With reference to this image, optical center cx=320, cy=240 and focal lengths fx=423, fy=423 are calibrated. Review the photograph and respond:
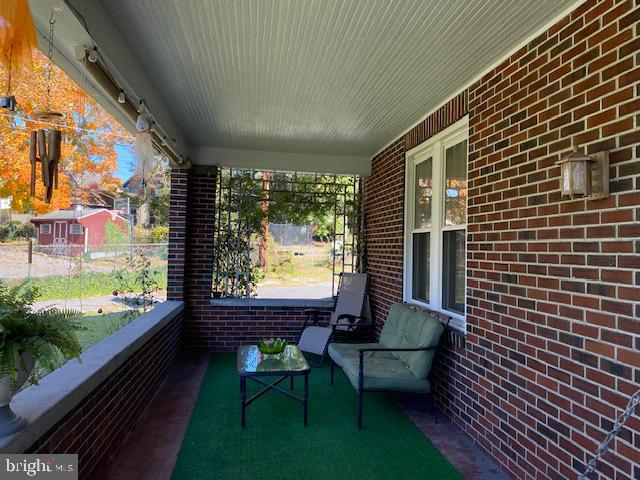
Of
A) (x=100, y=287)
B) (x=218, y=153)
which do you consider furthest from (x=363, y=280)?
(x=100, y=287)

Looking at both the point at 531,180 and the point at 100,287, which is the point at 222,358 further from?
the point at 531,180

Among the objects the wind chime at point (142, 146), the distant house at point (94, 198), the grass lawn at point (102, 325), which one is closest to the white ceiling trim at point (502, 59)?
the wind chime at point (142, 146)

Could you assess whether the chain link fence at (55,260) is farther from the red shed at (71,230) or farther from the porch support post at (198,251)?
the porch support post at (198,251)

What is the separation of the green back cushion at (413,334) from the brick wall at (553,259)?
0.83 ft

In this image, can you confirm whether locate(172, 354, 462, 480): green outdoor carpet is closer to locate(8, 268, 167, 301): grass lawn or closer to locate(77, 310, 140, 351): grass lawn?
locate(77, 310, 140, 351): grass lawn

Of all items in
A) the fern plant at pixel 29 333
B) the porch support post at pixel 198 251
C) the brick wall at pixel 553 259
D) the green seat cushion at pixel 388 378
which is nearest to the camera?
the fern plant at pixel 29 333

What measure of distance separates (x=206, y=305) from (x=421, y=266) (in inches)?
112

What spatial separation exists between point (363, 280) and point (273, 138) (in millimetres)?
2071

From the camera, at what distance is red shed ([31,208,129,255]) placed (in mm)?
2465

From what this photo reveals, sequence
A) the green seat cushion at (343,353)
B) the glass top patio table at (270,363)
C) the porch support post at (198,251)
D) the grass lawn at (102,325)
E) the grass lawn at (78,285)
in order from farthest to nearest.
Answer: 1. the porch support post at (198,251)
2. the green seat cushion at (343,353)
3. the glass top patio table at (270,363)
4. the grass lawn at (102,325)
5. the grass lawn at (78,285)

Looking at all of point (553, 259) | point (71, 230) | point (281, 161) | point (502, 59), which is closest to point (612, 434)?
point (553, 259)

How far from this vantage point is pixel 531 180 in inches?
98.7

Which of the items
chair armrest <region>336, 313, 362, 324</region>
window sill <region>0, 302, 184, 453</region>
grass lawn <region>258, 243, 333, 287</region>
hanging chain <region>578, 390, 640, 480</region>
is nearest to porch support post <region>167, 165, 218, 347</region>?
grass lawn <region>258, 243, 333, 287</region>

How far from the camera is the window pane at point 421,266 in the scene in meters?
4.30
